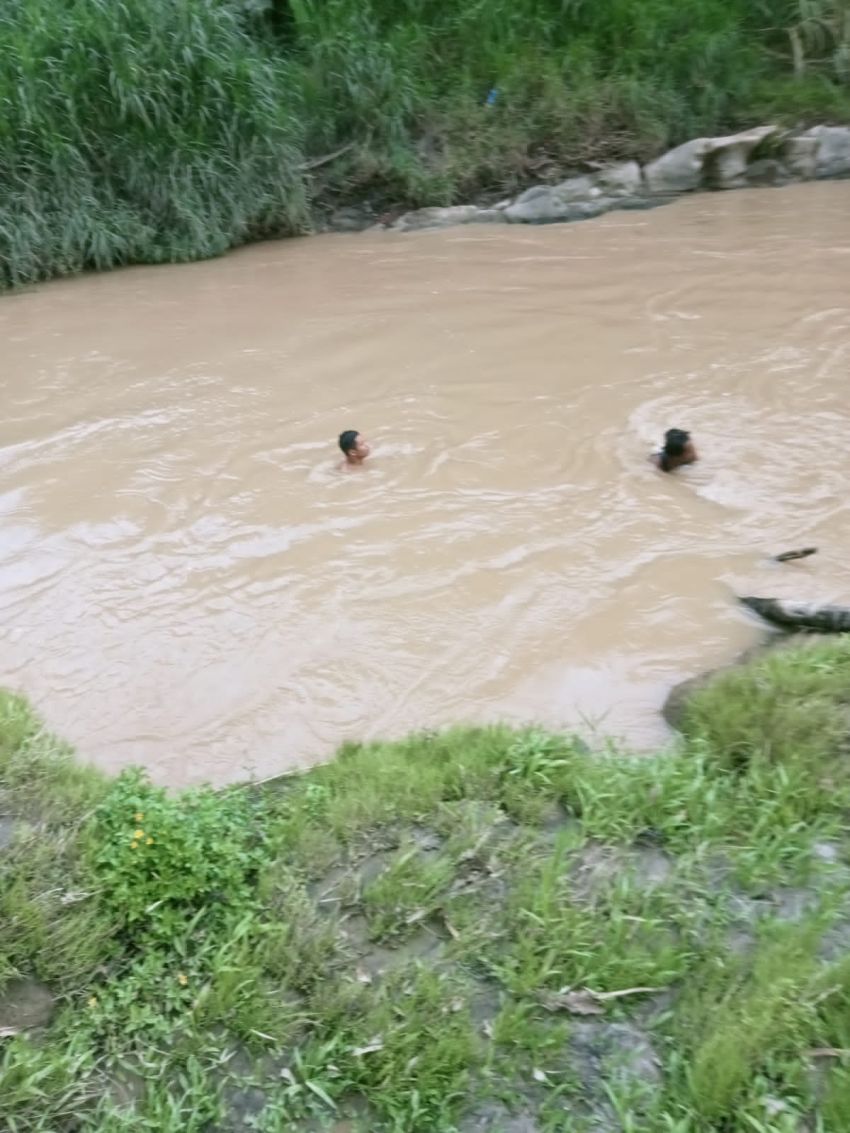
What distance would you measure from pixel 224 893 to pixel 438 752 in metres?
0.79

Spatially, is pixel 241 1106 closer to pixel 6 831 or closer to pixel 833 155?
pixel 6 831

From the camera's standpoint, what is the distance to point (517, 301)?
7.72 metres

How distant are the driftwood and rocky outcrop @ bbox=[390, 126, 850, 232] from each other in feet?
21.5

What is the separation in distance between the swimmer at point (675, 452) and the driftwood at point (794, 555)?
90 centimetres

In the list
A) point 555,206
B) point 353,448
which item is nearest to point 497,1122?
point 353,448

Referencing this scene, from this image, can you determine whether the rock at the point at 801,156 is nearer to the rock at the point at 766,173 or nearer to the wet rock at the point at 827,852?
the rock at the point at 766,173

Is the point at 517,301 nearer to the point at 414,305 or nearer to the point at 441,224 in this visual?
the point at 414,305

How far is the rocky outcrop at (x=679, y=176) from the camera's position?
10039 millimetres

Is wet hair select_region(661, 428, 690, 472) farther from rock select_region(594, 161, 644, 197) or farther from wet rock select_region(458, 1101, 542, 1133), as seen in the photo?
rock select_region(594, 161, 644, 197)

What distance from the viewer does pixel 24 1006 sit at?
2273mm

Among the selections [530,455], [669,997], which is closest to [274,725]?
[669,997]

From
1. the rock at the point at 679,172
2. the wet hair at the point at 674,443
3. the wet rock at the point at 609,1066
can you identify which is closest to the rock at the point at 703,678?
the wet rock at the point at 609,1066

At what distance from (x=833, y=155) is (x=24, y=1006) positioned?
11.3 m

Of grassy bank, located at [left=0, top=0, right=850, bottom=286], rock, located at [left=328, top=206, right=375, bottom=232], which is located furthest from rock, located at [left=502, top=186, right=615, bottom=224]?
rock, located at [left=328, top=206, right=375, bottom=232]
